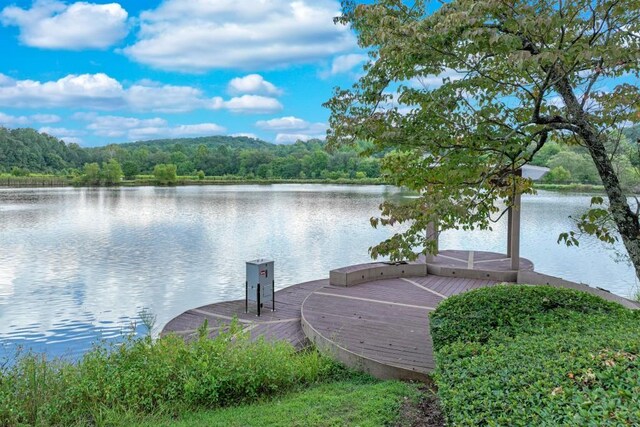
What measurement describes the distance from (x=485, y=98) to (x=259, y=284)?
4.71 m

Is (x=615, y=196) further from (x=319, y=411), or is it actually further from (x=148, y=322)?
(x=148, y=322)

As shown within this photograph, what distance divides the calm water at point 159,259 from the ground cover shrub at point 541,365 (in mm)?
6359

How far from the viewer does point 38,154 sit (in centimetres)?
7000

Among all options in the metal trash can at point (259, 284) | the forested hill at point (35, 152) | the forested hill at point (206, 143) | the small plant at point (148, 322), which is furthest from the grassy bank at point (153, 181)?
the small plant at point (148, 322)

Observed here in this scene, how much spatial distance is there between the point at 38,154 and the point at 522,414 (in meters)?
83.2

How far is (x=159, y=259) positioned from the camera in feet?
46.0

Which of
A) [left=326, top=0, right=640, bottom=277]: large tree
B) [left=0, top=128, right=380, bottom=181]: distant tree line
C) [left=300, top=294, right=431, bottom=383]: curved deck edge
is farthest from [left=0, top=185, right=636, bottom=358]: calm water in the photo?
[left=0, top=128, right=380, bottom=181]: distant tree line

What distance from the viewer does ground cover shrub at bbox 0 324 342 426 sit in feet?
12.0

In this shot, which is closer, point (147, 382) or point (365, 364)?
point (147, 382)

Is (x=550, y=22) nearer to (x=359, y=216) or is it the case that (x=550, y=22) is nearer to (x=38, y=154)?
(x=359, y=216)

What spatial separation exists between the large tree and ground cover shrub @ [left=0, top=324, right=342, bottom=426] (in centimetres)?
170

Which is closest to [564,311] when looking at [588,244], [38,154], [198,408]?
[198,408]

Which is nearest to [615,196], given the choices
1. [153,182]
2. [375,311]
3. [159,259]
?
[375,311]

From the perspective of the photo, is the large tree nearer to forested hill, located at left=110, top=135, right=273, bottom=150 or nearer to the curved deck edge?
the curved deck edge
